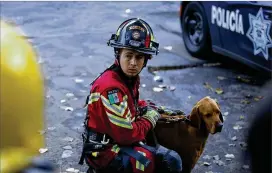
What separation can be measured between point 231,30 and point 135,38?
4.12 m

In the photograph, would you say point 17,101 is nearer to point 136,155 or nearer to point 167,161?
point 136,155

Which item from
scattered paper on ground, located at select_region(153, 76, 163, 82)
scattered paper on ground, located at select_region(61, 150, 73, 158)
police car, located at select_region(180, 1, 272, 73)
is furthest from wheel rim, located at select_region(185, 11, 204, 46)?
scattered paper on ground, located at select_region(61, 150, 73, 158)

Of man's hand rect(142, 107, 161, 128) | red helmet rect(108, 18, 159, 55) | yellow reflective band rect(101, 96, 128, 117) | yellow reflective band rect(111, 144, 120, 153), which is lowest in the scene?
yellow reflective band rect(111, 144, 120, 153)

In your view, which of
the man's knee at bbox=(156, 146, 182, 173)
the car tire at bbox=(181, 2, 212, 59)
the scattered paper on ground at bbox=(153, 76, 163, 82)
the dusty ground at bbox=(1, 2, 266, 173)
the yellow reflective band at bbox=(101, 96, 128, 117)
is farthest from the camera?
Answer: the car tire at bbox=(181, 2, 212, 59)

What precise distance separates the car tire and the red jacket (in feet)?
15.6

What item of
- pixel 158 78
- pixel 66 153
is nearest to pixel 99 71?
pixel 158 78

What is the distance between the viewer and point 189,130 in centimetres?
397

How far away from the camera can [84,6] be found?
1250cm

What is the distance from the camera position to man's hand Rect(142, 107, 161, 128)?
145 inches

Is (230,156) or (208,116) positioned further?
(230,156)

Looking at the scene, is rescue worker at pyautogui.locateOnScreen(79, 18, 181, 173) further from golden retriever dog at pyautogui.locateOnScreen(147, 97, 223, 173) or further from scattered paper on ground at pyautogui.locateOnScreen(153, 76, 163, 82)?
scattered paper on ground at pyautogui.locateOnScreen(153, 76, 163, 82)

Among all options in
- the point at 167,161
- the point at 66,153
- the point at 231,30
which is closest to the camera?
the point at 167,161

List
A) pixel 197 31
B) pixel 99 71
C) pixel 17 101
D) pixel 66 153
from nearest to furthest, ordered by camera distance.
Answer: pixel 17 101, pixel 66 153, pixel 99 71, pixel 197 31

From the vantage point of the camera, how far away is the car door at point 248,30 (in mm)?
6617
